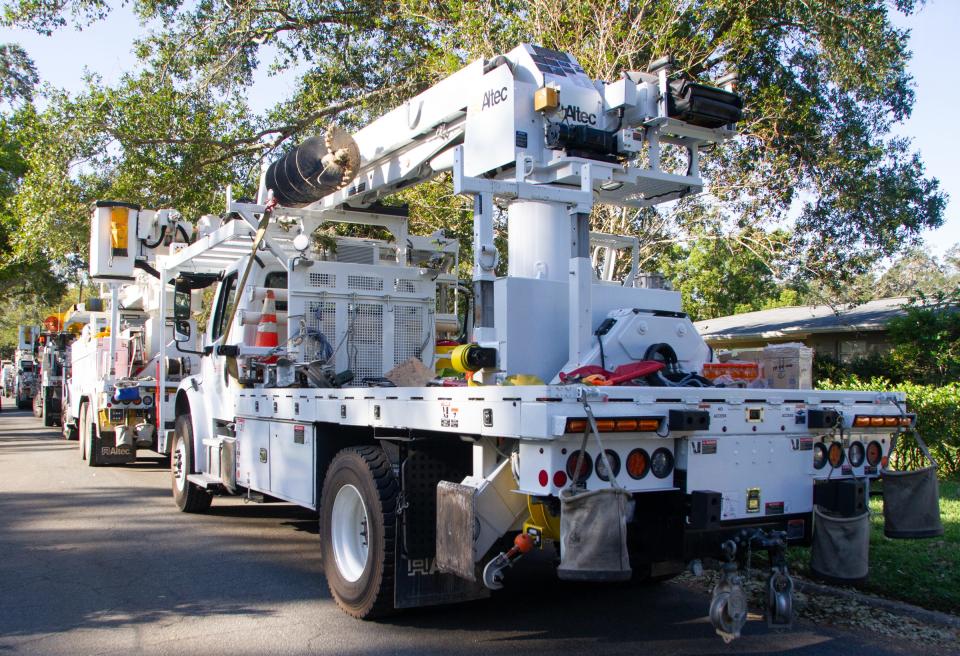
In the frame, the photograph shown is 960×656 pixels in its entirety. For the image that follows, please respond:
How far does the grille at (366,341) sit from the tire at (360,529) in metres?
2.17

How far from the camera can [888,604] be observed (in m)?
5.88

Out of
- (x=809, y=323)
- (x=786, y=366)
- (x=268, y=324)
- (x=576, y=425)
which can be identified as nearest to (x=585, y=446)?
(x=576, y=425)

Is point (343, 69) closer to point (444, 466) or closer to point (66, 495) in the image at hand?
point (66, 495)

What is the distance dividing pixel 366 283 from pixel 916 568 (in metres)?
5.26

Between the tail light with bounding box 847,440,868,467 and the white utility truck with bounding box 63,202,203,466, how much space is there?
31.8 feet

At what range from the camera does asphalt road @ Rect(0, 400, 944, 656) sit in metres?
5.11

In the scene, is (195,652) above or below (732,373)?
below

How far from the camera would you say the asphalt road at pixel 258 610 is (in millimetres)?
5109


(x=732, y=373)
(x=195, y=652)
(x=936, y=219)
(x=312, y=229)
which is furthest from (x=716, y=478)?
(x=936, y=219)

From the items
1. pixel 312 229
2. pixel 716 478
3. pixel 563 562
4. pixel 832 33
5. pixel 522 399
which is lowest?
pixel 563 562

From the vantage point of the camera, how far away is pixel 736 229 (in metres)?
15.3

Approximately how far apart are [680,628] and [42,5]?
62.3ft

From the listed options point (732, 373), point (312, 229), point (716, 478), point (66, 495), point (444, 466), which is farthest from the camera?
point (66, 495)

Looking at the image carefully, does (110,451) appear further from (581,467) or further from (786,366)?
(581,467)
